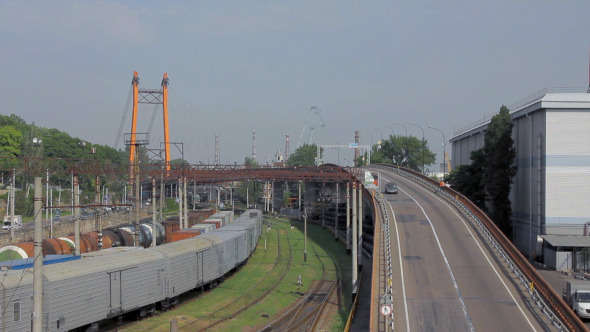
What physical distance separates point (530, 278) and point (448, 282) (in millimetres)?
4610

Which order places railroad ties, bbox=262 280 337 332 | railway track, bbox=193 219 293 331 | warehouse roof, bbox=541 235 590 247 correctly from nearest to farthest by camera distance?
railway track, bbox=193 219 293 331, railroad ties, bbox=262 280 337 332, warehouse roof, bbox=541 235 590 247

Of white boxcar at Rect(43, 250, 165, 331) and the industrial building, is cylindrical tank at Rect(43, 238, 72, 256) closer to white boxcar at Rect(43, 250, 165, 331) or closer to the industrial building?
white boxcar at Rect(43, 250, 165, 331)

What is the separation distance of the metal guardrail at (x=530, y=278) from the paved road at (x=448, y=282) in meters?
0.71

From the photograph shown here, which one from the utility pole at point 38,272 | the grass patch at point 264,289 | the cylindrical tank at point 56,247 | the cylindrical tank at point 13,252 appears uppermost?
the utility pole at point 38,272

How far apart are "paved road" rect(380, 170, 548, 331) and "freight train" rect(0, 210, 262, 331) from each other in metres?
12.1

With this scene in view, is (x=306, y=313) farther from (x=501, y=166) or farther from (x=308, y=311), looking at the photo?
(x=501, y=166)

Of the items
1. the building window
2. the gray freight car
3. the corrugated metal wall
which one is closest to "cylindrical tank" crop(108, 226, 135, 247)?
the gray freight car

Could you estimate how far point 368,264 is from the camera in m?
55.3

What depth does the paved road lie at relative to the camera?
2695 cm

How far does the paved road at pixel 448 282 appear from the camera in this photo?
1061 inches

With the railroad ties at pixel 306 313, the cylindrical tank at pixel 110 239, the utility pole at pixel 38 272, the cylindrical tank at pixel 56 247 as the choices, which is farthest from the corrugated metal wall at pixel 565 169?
the utility pole at pixel 38 272

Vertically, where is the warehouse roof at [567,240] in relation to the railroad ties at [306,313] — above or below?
above

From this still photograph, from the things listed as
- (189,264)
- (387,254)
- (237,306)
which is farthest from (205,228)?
(387,254)

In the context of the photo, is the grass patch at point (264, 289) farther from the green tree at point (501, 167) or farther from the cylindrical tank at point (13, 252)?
the green tree at point (501, 167)
